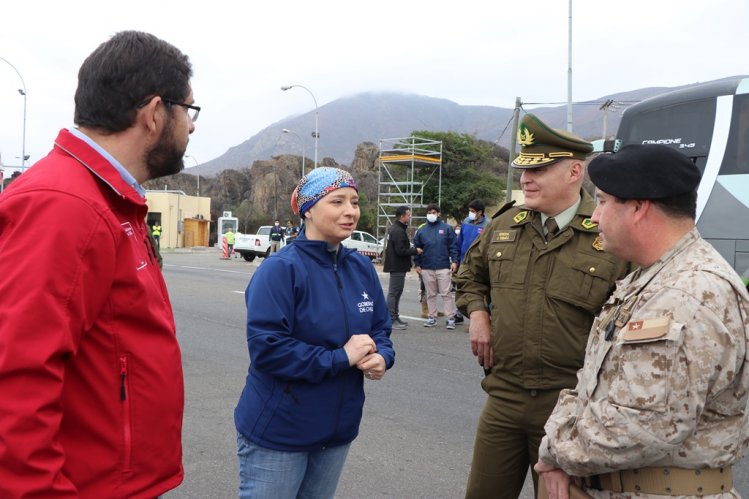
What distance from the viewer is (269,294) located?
2518mm

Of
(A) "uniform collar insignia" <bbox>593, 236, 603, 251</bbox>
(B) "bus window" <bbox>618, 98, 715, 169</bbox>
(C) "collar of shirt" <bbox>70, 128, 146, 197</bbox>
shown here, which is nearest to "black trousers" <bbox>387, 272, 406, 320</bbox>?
(B) "bus window" <bbox>618, 98, 715, 169</bbox>

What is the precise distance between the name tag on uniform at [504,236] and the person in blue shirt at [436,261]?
7.47 m

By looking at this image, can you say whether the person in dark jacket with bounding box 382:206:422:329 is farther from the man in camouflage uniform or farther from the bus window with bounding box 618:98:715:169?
the man in camouflage uniform

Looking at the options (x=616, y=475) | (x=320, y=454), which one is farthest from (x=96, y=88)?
(x=616, y=475)

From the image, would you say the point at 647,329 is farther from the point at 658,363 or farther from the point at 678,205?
the point at 678,205

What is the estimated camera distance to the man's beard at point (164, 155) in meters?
1.78

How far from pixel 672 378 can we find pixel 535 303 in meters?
1.13

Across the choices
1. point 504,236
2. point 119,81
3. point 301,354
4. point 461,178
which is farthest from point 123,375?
point 461,178

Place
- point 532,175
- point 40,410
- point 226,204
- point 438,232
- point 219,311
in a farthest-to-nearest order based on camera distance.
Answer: point 226,204
point 219,311
point 438,232
point 532,175
point 40,410

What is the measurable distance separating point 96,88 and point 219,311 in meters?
10.4

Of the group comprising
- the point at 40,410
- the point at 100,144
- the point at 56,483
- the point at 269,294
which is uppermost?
the point at 100,144

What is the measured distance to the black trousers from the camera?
10539 mm

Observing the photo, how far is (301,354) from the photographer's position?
8.04 ft

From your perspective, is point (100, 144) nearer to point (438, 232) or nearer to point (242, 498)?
point (242, 498)
